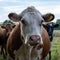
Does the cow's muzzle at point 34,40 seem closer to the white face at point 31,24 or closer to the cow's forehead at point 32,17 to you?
the white face at point 31,24

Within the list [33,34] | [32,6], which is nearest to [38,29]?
[33,34]

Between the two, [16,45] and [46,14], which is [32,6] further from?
[16,45]

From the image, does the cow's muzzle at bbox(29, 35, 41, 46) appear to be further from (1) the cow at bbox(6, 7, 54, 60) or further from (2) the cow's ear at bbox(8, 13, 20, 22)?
(2) the cow's ear at bbox(8, 13, 20, 22)

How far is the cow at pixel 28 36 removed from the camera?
9.42 metres

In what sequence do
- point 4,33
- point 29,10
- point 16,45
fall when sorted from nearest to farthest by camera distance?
point 29,10
point 16,45
point 4,33

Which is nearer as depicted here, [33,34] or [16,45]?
[33,34]

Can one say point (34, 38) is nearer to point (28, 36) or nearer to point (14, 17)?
point (28, 36)

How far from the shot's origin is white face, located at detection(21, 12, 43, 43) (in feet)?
31.0

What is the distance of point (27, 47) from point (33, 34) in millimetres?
1143

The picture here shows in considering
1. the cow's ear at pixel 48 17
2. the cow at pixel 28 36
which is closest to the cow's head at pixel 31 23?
the cow at pixel 28 36

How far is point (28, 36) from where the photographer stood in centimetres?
945

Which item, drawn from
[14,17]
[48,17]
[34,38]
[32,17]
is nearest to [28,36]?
[34,38]

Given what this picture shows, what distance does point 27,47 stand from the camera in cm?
1038

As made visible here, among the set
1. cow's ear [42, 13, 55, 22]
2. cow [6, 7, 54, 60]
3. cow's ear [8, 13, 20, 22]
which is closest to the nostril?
cow [6, 7, 54, 60]
